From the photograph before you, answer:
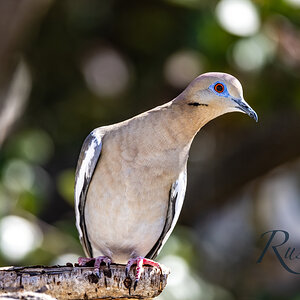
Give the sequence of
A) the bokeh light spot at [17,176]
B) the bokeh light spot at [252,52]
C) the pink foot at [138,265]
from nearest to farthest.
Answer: the pink foot at [138,265] → the bokeh light spot at [252,52] → the bokeh light spot at [17,176]

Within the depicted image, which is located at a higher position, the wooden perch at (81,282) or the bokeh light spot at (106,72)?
the bokeh light spot at (106,72)

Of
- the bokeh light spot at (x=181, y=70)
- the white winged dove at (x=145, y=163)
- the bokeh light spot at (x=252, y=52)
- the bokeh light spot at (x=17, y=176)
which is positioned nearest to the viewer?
the white winged dove at (x=145, y=163)

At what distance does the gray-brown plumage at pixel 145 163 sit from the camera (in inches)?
139

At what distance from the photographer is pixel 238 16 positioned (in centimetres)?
552

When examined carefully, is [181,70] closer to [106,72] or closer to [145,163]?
[106,72]

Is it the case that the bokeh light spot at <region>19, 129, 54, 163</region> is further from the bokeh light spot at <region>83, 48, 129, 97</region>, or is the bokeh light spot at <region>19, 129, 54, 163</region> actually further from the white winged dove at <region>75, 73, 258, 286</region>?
the white winged dove at <region>75, 73, 258, 286</region>

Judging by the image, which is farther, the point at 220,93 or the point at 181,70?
the point at 181,70

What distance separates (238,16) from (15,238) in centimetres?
246

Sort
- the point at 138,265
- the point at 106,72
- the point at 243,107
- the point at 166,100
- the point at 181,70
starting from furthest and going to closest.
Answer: the point at 106,72 < the point at 166,100 < the point at 181,70 < the point at 243,107 < the point at 138,265

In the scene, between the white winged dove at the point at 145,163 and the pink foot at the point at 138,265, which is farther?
the white winged dove at the point at 145,163

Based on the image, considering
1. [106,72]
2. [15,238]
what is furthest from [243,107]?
[106,72]

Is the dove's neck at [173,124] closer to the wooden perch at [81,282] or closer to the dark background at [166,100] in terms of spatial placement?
the wooden perch at [81,282]

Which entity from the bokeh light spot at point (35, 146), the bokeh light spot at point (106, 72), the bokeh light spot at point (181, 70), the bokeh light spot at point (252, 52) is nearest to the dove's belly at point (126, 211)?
the bokeh light spot at point (252, 52)

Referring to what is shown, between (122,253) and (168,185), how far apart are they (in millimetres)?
484
